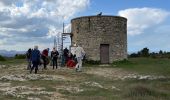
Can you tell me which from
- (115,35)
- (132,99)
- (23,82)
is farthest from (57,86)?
(115,35)

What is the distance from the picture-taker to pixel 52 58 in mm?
28422

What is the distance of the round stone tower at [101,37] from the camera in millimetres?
35000

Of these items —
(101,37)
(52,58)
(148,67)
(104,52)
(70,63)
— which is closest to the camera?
(52,58)

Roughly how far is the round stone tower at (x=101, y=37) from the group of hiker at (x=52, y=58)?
2.91m

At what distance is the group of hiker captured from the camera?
914 inches

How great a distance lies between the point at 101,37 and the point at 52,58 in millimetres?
7872

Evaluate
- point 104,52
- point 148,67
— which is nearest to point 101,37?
point 104,52

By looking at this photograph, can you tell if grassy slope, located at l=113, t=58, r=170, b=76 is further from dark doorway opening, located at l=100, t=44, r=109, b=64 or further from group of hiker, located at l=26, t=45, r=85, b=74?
group of hiker, located at l=26, t=45, r=85, b=74

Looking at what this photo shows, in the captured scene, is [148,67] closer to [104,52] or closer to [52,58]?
[104,52]

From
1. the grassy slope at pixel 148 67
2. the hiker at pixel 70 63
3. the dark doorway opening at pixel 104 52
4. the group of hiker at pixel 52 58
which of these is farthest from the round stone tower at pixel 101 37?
the hiker at pixel 70 63

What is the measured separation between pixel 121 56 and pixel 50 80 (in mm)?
17432

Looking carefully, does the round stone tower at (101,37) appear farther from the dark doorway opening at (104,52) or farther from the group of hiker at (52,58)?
the group of hiker at (52,58)

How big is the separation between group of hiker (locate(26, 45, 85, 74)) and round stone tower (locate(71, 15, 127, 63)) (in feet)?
9.55

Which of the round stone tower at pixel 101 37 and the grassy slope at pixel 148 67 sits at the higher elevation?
the round stone tower at pixel 101 37
